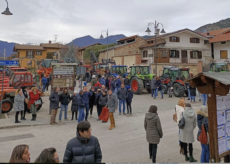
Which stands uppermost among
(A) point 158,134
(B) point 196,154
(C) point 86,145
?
(C) point 86,145

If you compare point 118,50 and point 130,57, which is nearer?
point 130,57

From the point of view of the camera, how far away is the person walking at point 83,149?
2793 millimetres

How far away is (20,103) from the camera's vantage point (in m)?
8.68

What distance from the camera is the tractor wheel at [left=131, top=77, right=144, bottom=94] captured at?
16578mm

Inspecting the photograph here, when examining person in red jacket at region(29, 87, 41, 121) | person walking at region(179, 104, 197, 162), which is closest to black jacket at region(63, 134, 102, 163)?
Answer: person walking at region(179, 104, 197, 162)

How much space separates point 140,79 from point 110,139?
1081 centimetres

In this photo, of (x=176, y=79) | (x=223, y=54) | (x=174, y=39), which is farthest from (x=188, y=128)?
(x=223, y=54)

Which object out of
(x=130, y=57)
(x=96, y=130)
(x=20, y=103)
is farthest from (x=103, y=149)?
(x=130, y=57)

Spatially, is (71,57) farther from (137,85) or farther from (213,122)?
(213,122)

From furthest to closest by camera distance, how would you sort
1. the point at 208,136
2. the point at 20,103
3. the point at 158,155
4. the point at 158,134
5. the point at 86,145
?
Answer: the point at 20,103, the point at 158,155, the point at 158,134, the point at 208,136, the point at 86,145

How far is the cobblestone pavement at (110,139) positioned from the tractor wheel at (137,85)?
6.80 m

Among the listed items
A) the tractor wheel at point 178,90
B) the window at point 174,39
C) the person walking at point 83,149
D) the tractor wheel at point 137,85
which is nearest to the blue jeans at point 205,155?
the person walking at point 83,149

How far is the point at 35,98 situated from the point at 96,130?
3.44 metres

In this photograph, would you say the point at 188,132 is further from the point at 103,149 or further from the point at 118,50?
the point at 118,50
